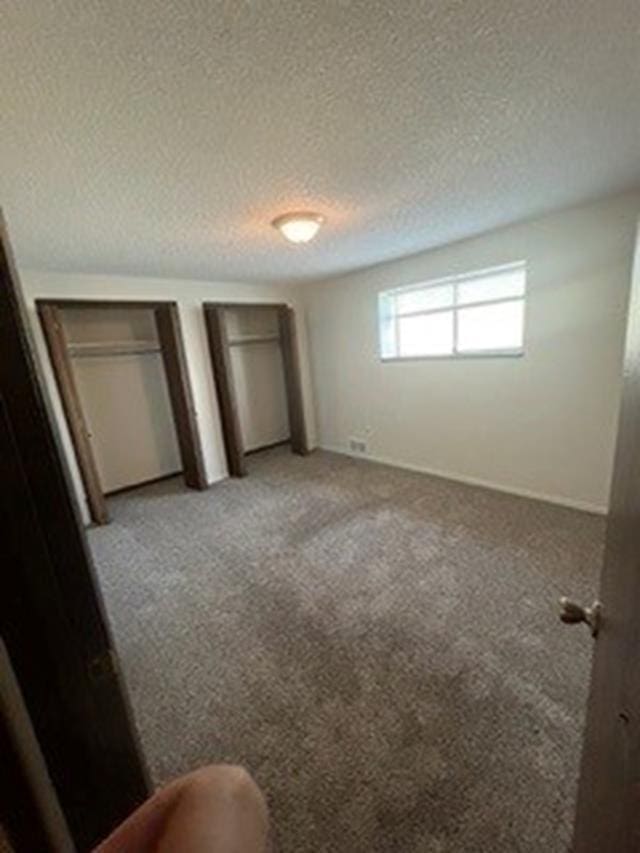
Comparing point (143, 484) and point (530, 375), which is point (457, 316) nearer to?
point (530, 375)

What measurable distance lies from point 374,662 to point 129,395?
3896mm

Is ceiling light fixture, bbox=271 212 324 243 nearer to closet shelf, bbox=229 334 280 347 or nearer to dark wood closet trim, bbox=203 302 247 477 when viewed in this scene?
dark wood closet trim, bbox=203 302 247 477

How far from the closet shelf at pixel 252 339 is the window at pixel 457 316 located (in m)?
1.68

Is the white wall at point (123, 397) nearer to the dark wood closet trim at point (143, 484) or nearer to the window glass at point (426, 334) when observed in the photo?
the dark wood closet trim at point (143, 484)

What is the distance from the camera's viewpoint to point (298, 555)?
281cm

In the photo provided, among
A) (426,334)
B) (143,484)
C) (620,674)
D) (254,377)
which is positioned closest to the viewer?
(620,674)

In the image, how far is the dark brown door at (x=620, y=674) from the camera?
581mm

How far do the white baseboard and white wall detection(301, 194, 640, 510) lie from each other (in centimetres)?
2

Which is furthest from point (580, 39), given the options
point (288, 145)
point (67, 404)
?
point (67, 404)

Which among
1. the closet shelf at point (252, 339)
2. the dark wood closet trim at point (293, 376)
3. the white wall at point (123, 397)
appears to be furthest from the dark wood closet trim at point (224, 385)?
the dark wood closet trim at point (293, 376)

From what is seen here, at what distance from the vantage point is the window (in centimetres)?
332

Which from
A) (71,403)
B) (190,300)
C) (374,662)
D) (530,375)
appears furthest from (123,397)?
(530,375)

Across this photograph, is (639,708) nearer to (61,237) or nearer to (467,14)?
(467,14)

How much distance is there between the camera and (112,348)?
4180 millimetres
